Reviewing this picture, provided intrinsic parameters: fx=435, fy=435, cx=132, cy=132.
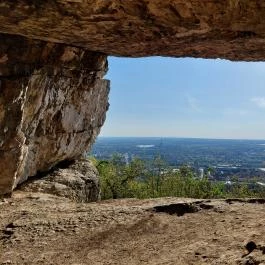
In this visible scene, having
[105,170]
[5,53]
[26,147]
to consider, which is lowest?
[105,170]

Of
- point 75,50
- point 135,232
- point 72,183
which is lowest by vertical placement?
point 135,232

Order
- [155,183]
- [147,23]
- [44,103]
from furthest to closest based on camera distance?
[155,183] → [44,103] → [147,23]

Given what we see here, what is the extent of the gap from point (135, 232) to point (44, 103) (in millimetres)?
9653

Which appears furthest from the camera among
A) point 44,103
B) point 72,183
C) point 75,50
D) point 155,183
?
point 155,183

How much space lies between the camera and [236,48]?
53.1ft

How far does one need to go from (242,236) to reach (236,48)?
6.83 metres

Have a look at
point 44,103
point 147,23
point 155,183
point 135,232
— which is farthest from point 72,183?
point 155,183

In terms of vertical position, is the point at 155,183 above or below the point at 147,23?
below

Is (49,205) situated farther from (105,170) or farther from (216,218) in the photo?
(105,170)

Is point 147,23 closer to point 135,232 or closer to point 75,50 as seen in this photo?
point 135,232

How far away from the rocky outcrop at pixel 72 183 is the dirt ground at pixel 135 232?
3628mm

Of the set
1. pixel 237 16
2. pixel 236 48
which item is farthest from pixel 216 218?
pixel 237 16

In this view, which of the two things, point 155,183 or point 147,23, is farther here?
point 155,183

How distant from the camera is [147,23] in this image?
519 inches
